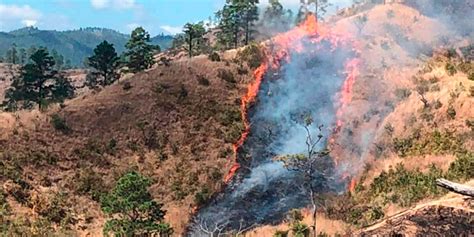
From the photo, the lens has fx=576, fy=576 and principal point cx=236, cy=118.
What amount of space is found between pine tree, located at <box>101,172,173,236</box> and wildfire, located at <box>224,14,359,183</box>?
23.2 meters

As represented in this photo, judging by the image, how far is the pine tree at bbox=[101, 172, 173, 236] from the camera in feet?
110

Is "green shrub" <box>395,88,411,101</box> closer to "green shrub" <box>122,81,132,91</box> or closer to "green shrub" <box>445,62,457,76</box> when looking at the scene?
"green shrub" <box>445,62,457,76</box>

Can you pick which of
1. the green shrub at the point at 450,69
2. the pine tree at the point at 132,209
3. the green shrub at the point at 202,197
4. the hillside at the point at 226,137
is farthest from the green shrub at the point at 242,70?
the pine tree at the point at 132,209

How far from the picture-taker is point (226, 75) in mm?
66188

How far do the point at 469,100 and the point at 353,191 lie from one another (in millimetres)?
11920

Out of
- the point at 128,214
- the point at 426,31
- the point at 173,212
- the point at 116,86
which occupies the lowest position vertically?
the point at 173,212

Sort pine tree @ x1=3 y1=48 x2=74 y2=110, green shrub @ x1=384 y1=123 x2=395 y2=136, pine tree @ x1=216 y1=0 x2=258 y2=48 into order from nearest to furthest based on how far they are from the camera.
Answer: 1. green shrub @ x1=384 y1=123 x2=395 y2=136
2. pine tree @ x1=3 y1=48 x2=74 y2=110
3. pine tree @ x1=216 y1=0 x2=258 y2=48

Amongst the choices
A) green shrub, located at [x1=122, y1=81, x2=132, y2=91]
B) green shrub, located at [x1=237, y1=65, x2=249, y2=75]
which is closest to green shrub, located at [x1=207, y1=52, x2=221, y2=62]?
green shrub, located at [x1=237, y1=65, x2=249, y2=75]

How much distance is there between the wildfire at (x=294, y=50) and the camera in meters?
61.3

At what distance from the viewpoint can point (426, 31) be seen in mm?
72375

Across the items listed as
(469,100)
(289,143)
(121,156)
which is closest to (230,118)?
(289,143)

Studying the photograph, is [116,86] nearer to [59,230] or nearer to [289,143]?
[289,143]

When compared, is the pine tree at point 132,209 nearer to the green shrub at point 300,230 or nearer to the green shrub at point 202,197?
the green shrub at point 300,230

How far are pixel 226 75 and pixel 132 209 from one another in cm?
3424
